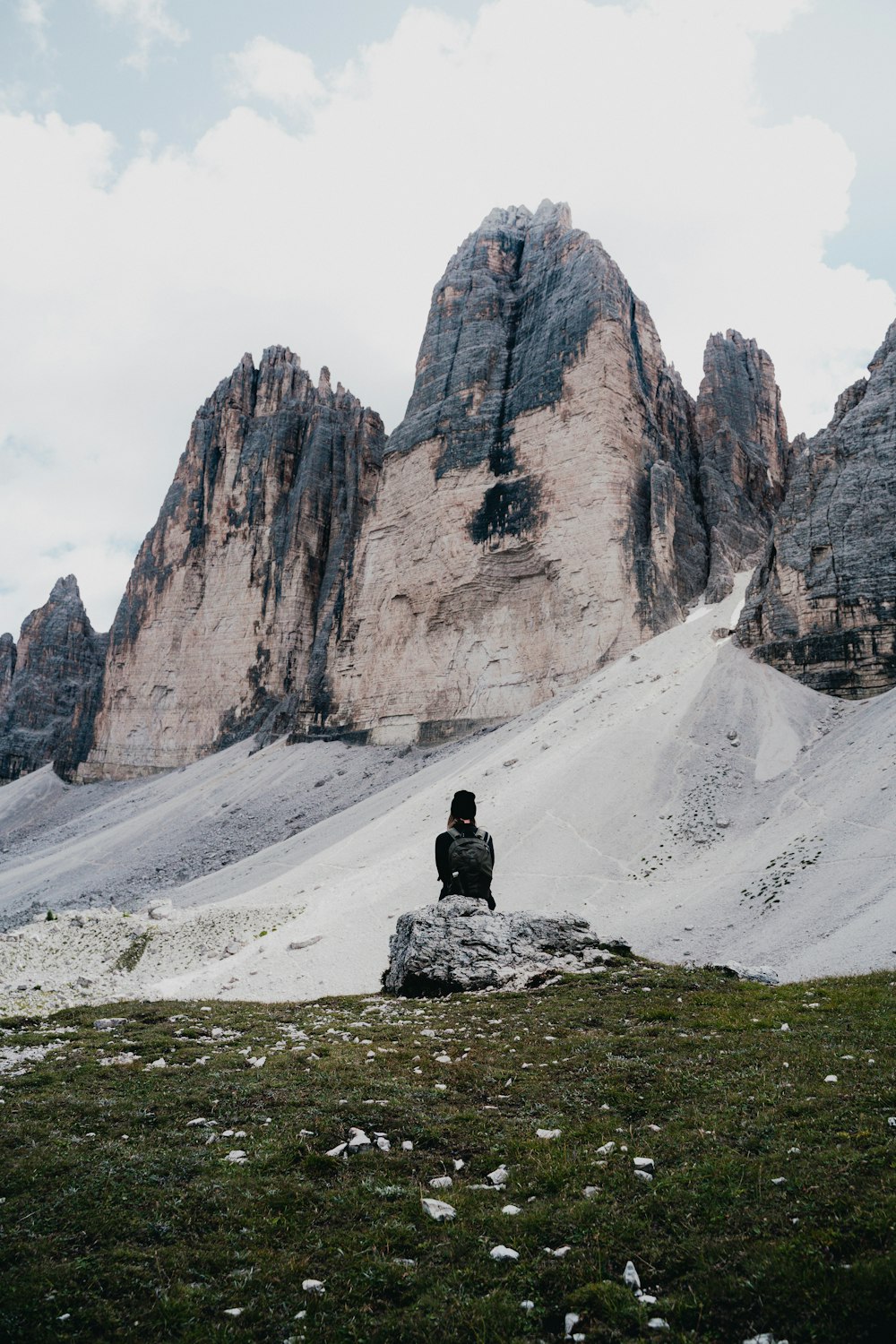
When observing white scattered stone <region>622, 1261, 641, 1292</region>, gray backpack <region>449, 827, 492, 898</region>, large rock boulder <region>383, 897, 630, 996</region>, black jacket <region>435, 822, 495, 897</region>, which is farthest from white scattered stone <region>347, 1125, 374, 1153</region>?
gray backpack <region>449, 827, 492, 898</region>

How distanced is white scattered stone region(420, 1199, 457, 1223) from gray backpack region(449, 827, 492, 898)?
361 inches

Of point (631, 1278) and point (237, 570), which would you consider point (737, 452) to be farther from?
point (631, 1278)

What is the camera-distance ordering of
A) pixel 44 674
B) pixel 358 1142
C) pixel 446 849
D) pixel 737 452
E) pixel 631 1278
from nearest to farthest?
pixel 631 1278 < pixel 358 1142 < pixel 446 849 < pixel 737 452 < pixel 44 674

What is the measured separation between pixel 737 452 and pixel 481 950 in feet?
195

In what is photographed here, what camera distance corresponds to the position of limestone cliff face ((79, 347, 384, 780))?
237 feet

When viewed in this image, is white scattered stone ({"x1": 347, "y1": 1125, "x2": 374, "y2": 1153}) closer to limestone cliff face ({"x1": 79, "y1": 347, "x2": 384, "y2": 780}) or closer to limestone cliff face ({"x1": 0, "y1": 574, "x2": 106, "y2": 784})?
limestone cliff face ({"x1": 79, "y1": 347, "x2": 384, "y2": 780})

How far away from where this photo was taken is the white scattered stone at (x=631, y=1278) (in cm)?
416

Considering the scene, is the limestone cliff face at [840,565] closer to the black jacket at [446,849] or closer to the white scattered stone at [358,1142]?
the black jacket at [446,849]

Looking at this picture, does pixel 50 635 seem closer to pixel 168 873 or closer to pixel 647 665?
pixel 168 873

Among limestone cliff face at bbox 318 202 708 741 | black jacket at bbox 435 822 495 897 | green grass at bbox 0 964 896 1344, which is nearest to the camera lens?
green grass at bbox 0 964 896 1344

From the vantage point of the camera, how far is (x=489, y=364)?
191 ft

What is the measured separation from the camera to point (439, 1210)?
511 cm

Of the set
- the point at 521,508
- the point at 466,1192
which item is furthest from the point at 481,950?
the point at 521,508

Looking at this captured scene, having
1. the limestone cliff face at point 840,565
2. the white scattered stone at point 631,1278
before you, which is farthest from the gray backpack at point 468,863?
the limestone cliff face at point 840,565
